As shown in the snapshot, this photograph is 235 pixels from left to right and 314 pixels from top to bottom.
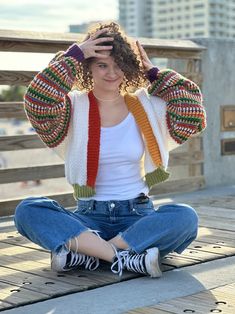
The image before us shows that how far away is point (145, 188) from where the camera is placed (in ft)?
11.2

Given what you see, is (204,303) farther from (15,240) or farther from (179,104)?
(15,240)

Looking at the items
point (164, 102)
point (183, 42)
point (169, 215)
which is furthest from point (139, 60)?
point (183, 42)

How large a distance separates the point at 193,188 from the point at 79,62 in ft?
9.99

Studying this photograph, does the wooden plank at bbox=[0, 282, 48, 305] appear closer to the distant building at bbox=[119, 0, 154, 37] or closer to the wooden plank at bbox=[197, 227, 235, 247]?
the wooden plank at bbox=[197, 227, 235, 247]

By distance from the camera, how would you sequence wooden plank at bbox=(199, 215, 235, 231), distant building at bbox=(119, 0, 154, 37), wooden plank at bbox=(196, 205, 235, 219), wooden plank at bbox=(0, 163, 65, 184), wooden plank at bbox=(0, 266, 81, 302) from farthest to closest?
distant building at bbox=(119, 0, 154, 37) < wooden plank at bbox=(0, 163, 65, 184) < wooden plank at bbox=(196, 205, 235, 219) < wooden plank at bbox=(199, 215, 235, 231) < wooden plank at bbox=(0, 266, 81, 302)

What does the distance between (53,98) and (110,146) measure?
348mm

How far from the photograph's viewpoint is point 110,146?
131 inches

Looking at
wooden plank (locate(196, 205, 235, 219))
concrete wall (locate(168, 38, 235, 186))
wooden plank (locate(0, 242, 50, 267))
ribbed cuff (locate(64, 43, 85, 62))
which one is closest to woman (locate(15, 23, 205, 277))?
ribbed cuff (locate(64, 43, 85, 62))

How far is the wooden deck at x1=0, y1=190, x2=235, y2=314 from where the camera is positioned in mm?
2695

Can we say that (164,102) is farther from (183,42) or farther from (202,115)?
(183,42)

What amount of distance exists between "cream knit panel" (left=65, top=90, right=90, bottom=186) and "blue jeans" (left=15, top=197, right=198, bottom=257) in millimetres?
145

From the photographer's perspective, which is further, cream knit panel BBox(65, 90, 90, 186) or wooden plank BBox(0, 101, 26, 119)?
wooden plank BBox(0, 101, 26, 119)

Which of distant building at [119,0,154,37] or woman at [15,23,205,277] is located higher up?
distant building at [119,0,154,37]

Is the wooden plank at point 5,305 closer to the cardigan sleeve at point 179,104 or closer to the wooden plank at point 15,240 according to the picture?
the wooden plank at point 15,240
